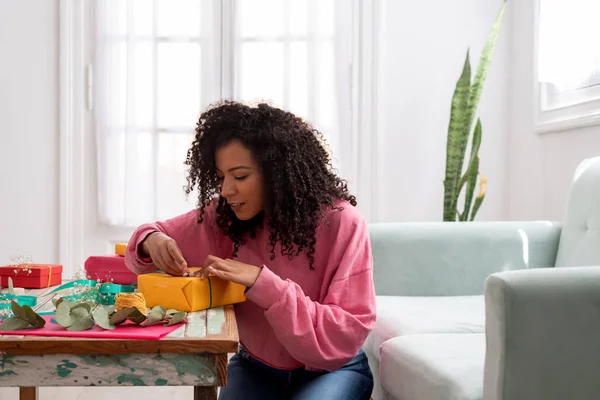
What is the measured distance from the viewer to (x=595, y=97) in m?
2.96

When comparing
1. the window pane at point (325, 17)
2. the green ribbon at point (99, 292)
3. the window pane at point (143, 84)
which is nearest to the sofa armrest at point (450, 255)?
the green ribbon at point (99, 292)

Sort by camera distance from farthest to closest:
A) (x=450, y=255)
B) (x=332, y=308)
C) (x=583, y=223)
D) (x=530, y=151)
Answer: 1. (x=530, y=151)
2. (x=450, y=255)
3. (x=583, y=223)
4. (x=332, y=308)

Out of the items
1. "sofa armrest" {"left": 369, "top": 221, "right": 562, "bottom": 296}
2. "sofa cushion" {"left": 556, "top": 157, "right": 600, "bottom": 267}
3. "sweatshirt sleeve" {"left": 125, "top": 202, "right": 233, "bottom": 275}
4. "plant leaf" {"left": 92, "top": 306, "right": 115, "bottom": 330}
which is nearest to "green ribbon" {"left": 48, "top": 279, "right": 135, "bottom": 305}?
"sweatshirt sleeve" {"left": 125, "top": 202, "right": 233, "bottom": 275}

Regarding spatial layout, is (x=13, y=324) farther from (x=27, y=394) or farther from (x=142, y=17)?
(x=142, y=17)

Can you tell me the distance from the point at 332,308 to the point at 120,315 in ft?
1.60

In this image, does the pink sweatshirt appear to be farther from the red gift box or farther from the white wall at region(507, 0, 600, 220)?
the white wall at region(507, 0, 600, 220)

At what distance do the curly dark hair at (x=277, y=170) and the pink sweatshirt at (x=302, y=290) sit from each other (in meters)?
0.04

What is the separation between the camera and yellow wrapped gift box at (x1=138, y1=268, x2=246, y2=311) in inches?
50.3

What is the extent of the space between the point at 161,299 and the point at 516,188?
293cm

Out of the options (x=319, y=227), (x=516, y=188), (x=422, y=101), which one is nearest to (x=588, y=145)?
(x=516, y=188)

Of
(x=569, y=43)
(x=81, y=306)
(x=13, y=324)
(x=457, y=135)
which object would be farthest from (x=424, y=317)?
(x=569, y=43)

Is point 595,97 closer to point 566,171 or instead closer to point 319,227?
point 566,171

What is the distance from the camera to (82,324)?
1.08 metres

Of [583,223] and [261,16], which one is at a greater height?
[261,16]
